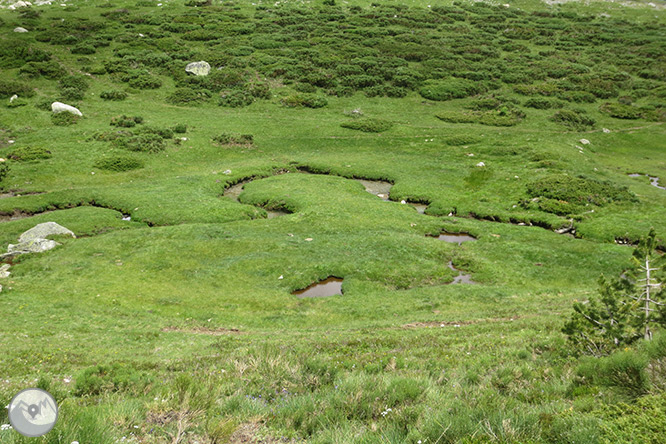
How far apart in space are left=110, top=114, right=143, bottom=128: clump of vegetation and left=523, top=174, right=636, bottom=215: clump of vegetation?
178ft

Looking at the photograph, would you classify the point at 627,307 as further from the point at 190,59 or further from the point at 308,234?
the point at 190,59

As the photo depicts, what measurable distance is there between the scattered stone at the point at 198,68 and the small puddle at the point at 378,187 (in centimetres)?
4514

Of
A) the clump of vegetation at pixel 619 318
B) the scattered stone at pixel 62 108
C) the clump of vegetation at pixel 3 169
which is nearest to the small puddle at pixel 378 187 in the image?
the clump of vegetation at pixel 619 318

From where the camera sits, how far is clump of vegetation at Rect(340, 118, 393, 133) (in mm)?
63969

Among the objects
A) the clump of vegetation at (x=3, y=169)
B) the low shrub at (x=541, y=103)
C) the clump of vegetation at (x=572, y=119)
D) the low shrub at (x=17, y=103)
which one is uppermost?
the low shrub at (x=541, y=103)

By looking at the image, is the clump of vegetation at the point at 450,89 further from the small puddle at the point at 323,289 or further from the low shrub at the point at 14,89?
the low shrub at the point at 14,89

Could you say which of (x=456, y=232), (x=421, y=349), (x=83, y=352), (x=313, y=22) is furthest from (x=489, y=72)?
(x=83, y=352)

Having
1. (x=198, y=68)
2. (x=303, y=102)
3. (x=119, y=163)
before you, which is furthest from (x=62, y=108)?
(x=303, y=102)

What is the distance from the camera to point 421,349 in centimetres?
1541

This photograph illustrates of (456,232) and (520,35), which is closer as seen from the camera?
(456,232)

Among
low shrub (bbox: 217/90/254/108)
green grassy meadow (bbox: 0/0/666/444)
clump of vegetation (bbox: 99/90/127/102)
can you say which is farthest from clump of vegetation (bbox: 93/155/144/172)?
low shrub (bbox: 217/90/254/108)

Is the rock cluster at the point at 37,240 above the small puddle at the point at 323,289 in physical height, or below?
below

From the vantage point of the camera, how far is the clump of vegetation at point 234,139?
56188 millimetres

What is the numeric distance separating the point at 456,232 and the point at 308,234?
14469 mm
